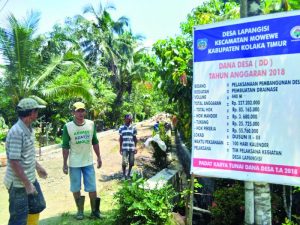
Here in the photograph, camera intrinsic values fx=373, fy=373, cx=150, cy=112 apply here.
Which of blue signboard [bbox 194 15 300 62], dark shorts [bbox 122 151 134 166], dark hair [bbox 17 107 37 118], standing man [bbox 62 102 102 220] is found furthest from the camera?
dark shorts [bbox 122 151 134 166]

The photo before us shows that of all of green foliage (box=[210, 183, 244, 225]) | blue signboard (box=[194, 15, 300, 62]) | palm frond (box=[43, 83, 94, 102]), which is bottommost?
green foliage (box=[210, 183, 244, 225])

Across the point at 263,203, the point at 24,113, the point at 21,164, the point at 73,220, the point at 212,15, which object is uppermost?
the point at 212,15

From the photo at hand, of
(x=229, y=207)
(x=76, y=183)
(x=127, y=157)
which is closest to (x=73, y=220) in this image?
(x=76, y=183)

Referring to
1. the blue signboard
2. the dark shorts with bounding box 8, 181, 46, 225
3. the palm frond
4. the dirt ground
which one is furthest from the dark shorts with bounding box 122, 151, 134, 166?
the palm frond

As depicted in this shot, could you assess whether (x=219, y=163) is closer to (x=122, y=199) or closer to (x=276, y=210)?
(x=122, y=199)

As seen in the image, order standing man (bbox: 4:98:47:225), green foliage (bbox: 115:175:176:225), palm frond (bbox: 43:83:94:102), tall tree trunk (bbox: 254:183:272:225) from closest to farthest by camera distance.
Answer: tall tree trunk (bbox: 254:183:272:225)
standing man (bbox: 4:98:47:225)
green foliage (bbox: 115:175:176:225)
palm frond (bbox: 43:83:94:102)

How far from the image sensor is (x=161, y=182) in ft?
18.1

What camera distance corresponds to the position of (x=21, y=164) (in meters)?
3.96

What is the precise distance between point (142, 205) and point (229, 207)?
1.39m

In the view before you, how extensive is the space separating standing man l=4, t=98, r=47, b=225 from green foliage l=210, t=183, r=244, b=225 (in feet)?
8.25

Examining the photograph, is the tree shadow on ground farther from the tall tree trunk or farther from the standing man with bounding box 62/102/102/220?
the tall tree trunk

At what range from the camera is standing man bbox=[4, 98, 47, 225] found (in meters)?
3.87

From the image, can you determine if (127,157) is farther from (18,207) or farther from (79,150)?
(18,207)

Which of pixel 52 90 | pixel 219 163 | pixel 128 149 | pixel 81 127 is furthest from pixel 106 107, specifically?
pixel 219 163
